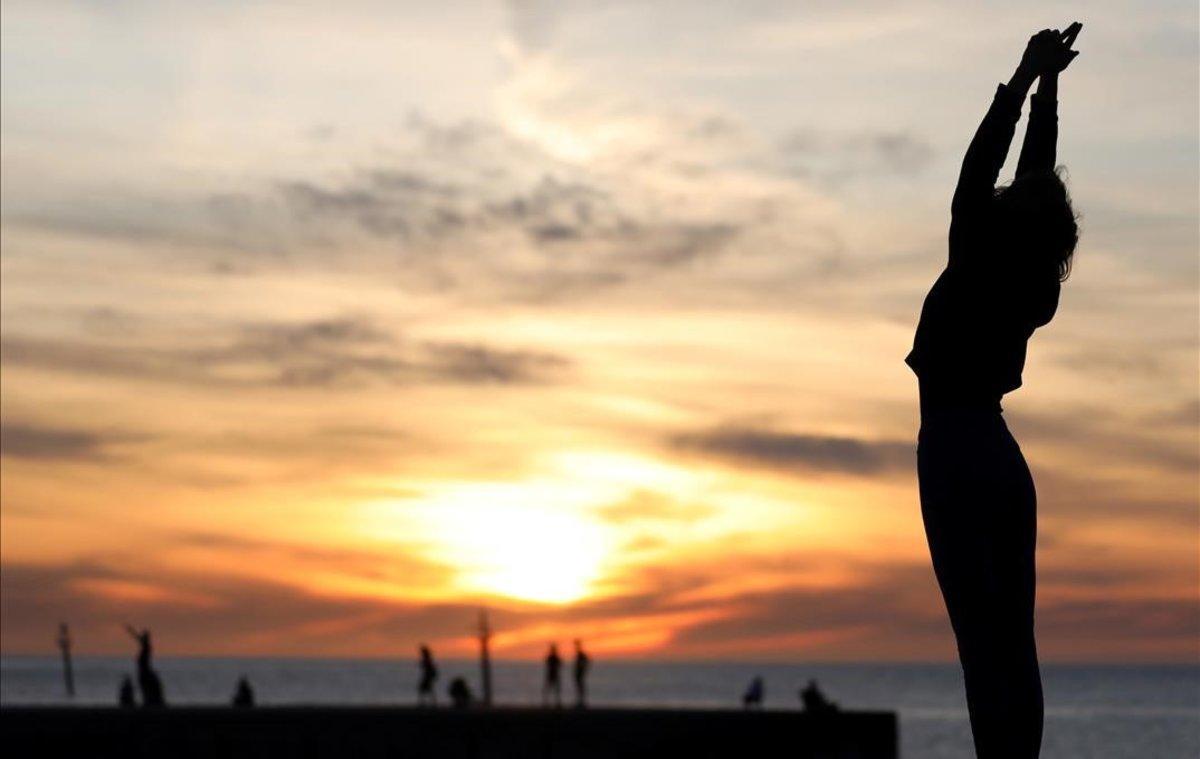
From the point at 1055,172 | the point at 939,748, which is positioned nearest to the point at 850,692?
the point at 939,748

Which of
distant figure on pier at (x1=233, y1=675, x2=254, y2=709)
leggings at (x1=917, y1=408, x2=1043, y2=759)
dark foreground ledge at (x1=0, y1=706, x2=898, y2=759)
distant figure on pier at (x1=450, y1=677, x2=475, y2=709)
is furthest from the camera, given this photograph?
distant figure on pier at (x1=450, y1=677, x2=475, y2=709)

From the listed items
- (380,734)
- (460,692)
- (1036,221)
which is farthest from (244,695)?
(1036,221)

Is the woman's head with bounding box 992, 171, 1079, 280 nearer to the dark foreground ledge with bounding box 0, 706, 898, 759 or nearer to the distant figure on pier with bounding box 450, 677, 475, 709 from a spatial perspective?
the dark foreground ledge with bounding box 0, 706, 898, 759

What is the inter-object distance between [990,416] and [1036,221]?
1.67 ft

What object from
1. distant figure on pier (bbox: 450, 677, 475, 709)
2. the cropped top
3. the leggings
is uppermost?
distant figure on pier (bbox: 450, 677, 475, 709)

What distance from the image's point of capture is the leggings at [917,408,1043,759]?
4.68 m

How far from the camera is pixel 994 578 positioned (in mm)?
4684

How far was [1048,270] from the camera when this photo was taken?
4.77 meters

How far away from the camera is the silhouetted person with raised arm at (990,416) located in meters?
4.69

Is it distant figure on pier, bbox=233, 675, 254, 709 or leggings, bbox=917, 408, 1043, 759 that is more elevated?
distant figure on pier, bbox=233, 675, 254, 709

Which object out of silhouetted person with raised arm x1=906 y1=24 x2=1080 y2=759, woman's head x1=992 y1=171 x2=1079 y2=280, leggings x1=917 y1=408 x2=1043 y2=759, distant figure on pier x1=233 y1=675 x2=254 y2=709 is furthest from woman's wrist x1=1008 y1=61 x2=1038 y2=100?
distant figure on pier x1=233 y1=675 x2=254 y2=709

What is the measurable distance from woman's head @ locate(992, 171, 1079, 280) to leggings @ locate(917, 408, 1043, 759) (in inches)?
19.2

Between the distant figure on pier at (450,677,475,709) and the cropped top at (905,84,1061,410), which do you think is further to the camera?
the distant figure on pier at (450,677,475,709)

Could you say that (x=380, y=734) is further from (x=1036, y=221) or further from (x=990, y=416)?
(x=1036, y=221)
